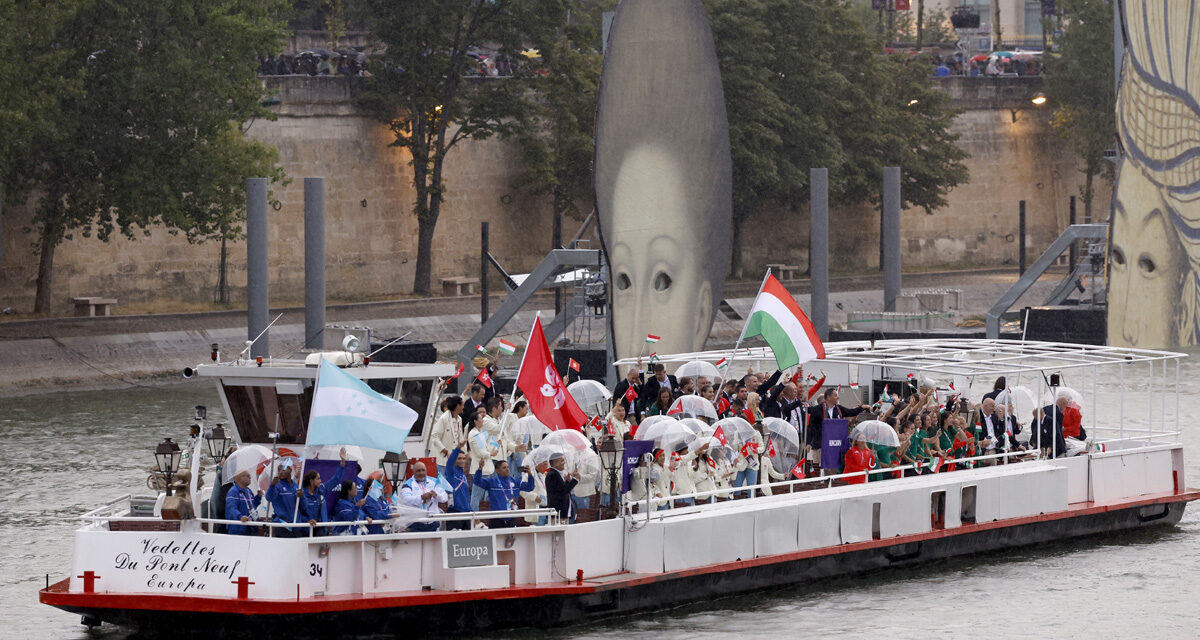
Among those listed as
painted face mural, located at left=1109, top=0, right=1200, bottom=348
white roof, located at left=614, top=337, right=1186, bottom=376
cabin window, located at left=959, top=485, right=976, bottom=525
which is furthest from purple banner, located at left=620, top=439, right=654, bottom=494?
painted face mural, located at left=1109, top=0, right=1200, bottom=348

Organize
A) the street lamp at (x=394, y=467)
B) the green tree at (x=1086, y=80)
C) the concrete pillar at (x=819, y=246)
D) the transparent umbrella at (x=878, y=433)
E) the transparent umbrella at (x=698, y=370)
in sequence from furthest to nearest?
the green tree at (x=1086, y=80), the concrete pillar at (x=819, y=246), the transparent umbrella at (x=698, y=370), the transparent umbrella at (x=878, y=433), the street lamp at (x=394, y=467)

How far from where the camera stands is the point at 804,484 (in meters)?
27.0

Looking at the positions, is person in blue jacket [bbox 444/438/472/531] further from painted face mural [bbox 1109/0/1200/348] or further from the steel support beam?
the steel support beam

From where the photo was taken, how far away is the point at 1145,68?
54.9 m

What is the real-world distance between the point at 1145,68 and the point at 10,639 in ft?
127

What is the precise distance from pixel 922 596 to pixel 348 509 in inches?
319

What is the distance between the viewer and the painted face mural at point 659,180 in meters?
44.6

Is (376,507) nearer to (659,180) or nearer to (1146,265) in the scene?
(659,180)

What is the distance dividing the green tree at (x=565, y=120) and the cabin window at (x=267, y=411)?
42705mm

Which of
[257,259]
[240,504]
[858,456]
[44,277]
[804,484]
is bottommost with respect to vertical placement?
[804,484]

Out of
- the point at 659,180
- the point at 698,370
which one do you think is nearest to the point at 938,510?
the point at 698,370

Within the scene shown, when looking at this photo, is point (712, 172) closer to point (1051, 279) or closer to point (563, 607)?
point (563, 607)

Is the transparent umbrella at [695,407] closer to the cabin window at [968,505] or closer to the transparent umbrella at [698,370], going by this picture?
the transparent umbrella at [698,370]

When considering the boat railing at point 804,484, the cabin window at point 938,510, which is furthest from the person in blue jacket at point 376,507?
the cabin window at point 938,510
